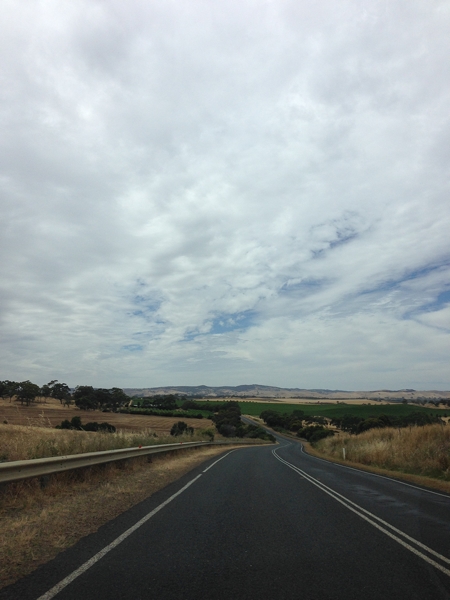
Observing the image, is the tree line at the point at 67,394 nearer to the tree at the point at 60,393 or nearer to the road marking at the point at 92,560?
the tree at the point at 60,393

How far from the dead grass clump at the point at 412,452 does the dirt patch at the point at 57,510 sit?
13.1 metres

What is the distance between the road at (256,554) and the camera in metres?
4.48

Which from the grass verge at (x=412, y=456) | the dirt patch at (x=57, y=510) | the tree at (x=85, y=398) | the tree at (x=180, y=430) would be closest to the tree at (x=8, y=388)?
the tree at (x=85, y=398)

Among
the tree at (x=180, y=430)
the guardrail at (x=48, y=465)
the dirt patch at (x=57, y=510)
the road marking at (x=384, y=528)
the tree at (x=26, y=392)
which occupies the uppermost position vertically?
the tree at (x=26, y=392)

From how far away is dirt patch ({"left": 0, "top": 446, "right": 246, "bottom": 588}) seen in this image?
5371 millimetres

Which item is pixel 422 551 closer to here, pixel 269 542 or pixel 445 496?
pixel 269 542

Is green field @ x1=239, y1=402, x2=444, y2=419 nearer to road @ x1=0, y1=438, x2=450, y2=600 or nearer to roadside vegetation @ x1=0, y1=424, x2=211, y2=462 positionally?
roadside vegetation @ x1=0, y1=424, x2=211, y2=462

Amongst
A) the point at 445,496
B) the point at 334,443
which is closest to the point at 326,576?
the point at 445,496

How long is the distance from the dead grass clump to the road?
10191 mm

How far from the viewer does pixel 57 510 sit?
763 centimetres

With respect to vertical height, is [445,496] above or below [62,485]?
below

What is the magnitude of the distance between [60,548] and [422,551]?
17.2ft

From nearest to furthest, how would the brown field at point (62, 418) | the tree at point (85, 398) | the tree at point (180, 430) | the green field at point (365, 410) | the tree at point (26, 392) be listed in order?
the brown field at point (62, 418) → the tree at point (180, 430) → the tree at point (26, 392) → the tree at point (85, 398) → the green field at point (365, 410)

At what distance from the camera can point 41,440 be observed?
38.6ft
